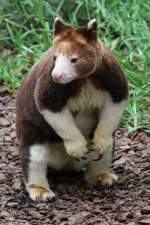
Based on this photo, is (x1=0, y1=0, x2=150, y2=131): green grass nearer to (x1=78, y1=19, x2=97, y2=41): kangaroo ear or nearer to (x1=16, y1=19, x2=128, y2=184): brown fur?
(x1=16, y1=19, x2=128, y2=184): brown fur

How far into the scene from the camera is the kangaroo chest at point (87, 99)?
274 inches

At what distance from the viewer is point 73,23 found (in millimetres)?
10977

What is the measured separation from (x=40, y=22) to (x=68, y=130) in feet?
14.2

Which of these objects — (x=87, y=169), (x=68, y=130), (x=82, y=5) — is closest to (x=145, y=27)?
(x=82, y=5)

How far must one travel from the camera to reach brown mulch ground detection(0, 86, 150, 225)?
690 centimetres

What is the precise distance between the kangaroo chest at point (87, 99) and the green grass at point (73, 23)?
2400mm

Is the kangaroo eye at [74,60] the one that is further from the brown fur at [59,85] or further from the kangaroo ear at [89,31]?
the kangaroo ear at [89,31]

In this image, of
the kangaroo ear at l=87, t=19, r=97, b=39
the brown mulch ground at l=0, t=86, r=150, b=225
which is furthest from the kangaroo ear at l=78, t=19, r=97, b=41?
the brown mulch ground at l=0, t=86, r=150, b=225

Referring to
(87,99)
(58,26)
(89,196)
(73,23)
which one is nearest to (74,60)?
(58,26)

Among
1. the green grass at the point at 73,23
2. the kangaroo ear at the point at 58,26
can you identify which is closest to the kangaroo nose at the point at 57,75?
the kangaroo ear at the point at 58,26

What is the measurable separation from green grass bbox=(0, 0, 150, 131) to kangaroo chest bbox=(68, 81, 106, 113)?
2400 millimetres

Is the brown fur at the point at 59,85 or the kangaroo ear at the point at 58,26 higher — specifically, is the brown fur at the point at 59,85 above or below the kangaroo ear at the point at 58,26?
below

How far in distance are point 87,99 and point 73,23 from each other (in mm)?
4108

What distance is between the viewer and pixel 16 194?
24.9 feet
